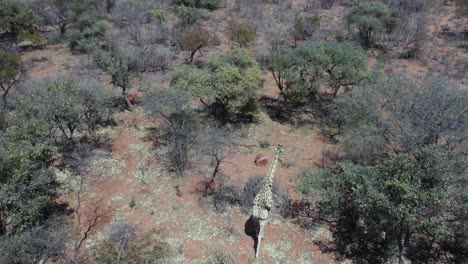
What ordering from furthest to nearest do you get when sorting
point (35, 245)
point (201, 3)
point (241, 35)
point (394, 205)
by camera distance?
point (201, 3) → point (241, 35) → point (35, 245) → point (394, 205)

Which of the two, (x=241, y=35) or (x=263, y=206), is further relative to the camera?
(x=241, y=35)

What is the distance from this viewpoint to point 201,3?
54.3m

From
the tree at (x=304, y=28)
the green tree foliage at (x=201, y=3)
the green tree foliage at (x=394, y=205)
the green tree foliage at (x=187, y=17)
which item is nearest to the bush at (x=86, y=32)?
the green tree foliage at (x=187, y=17)

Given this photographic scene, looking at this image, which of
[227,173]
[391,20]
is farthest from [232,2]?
[227,173]

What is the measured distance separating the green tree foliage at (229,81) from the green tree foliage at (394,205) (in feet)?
30.4

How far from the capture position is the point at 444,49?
4269cm

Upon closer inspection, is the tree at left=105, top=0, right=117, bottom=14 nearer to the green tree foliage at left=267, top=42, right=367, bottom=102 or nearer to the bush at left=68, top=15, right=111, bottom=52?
the bush at left=68, top=15, right=111, bottom=52

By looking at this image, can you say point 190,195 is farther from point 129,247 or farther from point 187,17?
point 187,17

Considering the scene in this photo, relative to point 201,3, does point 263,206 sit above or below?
below

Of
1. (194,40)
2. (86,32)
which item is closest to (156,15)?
(86,32)

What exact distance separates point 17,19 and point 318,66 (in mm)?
35256

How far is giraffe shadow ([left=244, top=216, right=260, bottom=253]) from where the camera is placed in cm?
1827

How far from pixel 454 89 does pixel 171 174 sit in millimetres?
18102

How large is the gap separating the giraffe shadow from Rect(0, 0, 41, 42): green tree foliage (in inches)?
1384
